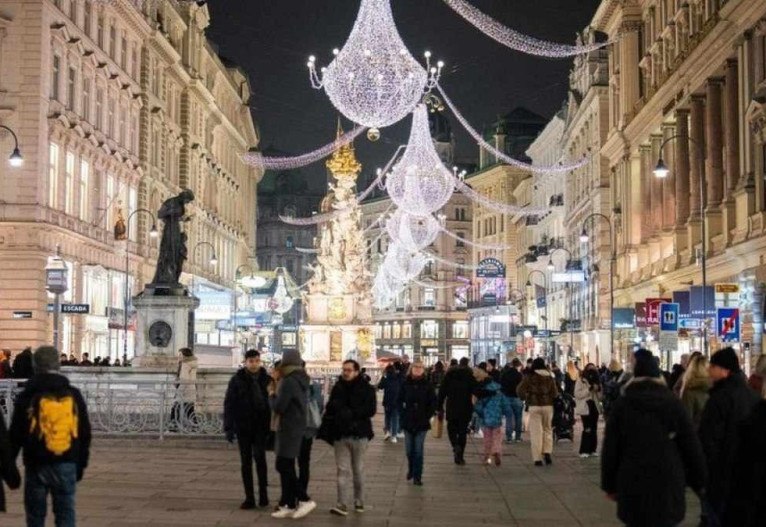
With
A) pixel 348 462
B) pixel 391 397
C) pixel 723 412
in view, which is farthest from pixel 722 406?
pixel 391 397

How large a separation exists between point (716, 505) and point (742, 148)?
107ft

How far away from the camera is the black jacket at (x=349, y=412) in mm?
15992

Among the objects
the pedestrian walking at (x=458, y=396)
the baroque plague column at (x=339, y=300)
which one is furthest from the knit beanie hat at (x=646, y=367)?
the baroque plague column at (x=339, y=300)

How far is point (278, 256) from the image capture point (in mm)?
183750

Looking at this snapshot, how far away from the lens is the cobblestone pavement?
1557 centimetres

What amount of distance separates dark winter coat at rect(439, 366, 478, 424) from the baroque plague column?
39776 mm

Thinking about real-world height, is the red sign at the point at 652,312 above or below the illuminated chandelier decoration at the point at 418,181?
below

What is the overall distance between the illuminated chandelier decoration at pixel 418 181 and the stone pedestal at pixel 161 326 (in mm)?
24818

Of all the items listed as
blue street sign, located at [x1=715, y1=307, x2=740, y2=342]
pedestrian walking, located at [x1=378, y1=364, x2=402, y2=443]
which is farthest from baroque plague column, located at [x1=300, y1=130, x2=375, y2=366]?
blue street sign, located at [x1=715, y1=307, x2=740, y2=342]

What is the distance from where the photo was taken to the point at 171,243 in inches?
1302

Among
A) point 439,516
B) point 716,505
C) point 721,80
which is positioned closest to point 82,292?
point 721,80

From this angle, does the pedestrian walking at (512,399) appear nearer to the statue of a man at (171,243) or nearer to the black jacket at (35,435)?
the statue of a man at (171,243)

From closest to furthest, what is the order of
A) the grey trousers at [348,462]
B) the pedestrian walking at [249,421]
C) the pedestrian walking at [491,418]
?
the grey trousers at [348,462] → the pedestrian walking at [249,421] → the pedestrian walking at [491,418]

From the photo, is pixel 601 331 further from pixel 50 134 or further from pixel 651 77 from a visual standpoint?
pixel 50 134
